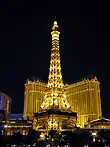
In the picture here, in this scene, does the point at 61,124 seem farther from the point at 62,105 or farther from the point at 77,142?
the point at 77,142

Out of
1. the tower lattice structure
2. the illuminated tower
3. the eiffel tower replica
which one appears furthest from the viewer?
the illuminated tower

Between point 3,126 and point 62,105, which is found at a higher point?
point 62,105

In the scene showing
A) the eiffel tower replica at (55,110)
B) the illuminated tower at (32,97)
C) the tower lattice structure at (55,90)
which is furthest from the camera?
the illuminated tower at (32,97)

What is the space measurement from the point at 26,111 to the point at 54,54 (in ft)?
75.3

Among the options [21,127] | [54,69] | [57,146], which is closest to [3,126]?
[21,127]

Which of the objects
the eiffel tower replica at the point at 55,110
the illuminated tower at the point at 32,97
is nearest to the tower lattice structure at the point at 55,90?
the eiffel tower replica at the point at 55,110

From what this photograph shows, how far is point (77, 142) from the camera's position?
32281 mm

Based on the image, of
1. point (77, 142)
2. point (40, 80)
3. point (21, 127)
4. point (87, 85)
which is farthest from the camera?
point (40, 80)

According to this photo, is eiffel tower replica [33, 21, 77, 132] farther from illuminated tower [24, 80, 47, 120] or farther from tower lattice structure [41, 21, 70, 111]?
illuminated tower [24, 80, 47, 120]

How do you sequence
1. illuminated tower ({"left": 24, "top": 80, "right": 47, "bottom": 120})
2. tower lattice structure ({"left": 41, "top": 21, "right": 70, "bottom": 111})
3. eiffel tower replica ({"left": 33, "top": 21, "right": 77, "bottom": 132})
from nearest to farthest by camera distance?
eiffel tower replica ({"left": 33, "top": 21, "right": 77, "bottom": 132}) → tower lattice structure ({"left": 41, "top": 21, "right": 70, "bottom": 111}) → illuminated tower ({"left": 24, "top": 80, "right": 47, "bottom": 120})

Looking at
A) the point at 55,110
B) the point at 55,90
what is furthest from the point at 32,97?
the point at 55,110

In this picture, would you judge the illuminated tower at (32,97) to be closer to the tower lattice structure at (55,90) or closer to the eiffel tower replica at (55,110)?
the eiffel tower replica at (55,110)

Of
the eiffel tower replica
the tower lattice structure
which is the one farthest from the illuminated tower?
the tower lattice structure

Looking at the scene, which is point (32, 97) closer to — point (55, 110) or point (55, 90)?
point (55, 90)
